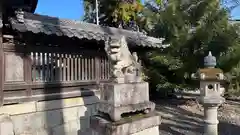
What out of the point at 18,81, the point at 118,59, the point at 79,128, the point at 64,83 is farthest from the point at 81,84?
the point at 118,59

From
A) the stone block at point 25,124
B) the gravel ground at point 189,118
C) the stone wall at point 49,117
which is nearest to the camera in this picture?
the stone wall at point 49,117

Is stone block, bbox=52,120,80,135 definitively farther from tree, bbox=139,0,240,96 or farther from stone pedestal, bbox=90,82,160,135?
tree, bbox=139,0,240,96

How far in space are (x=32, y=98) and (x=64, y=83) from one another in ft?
3.14

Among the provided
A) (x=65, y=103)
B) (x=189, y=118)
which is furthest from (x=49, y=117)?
(x=189, y=118)

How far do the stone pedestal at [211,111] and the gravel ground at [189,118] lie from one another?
96 centimetres

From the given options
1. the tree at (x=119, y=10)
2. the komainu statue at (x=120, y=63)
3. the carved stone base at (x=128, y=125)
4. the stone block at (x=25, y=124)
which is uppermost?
the tree at (x=119, y=10)

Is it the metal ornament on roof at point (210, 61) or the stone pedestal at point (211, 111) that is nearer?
the stone pedestal at point (211, 111)

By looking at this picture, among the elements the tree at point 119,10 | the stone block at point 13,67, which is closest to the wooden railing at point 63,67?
the stone block at point 13,67

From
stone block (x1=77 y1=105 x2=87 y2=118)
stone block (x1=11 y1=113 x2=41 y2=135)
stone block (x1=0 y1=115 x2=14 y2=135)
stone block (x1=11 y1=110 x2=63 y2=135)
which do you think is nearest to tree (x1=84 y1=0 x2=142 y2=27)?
stone block (x1=77 y1=105 x2=87 y2=118)

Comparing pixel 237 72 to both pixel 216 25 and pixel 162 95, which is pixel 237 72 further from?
pixel 162 95

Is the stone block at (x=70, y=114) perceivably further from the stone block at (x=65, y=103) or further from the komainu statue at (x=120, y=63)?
the komainu statue at (x=120, y=63)

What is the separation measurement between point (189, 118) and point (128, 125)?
→ 4.94m

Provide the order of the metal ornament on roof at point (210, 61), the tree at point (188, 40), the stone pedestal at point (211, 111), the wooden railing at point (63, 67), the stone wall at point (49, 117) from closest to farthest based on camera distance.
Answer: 1. the stone pedestal at point (211, 111)
2. the metal ornament on roof at point (210, 61)
3. the stone wall at point (49, 117)
4. the wooden railing at point (63, 67)
5. the tree at point (188, 40)

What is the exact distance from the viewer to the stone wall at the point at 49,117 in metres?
5.70
